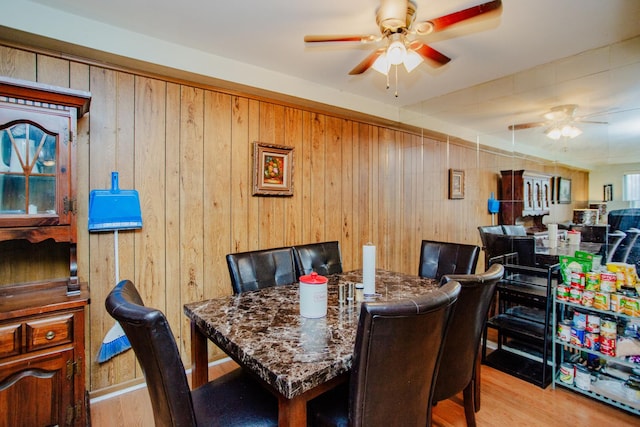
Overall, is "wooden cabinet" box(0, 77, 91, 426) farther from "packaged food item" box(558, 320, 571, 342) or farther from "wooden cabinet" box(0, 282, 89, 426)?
"packaged food item" box(558, 320, 571, 342)

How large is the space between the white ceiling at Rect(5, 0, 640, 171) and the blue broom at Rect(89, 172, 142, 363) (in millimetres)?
901

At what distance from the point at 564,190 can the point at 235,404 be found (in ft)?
8.69

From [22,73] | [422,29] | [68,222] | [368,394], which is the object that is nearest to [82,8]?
[22,73]

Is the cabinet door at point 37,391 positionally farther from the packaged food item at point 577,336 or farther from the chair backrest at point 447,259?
the packaged food item at point 577,336

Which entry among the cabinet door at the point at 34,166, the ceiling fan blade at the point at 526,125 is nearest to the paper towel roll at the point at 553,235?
the ceiling fan blade at the point at 526,125

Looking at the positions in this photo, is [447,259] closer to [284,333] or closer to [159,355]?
[284,333]

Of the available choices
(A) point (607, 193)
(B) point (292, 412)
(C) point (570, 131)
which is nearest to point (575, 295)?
(A) point (607, 193)

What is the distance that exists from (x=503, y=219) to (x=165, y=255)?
2854mm

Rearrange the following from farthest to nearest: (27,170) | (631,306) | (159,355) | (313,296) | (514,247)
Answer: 1. (514,247)
2. (631,306)
3. (27,170)
4. (313,296)
5. (159,355)

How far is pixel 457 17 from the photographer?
150 cm

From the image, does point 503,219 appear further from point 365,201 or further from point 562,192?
point 365,201

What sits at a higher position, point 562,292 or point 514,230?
point 514,230

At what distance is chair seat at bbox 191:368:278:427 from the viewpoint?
1178mm

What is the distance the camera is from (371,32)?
2.16m
